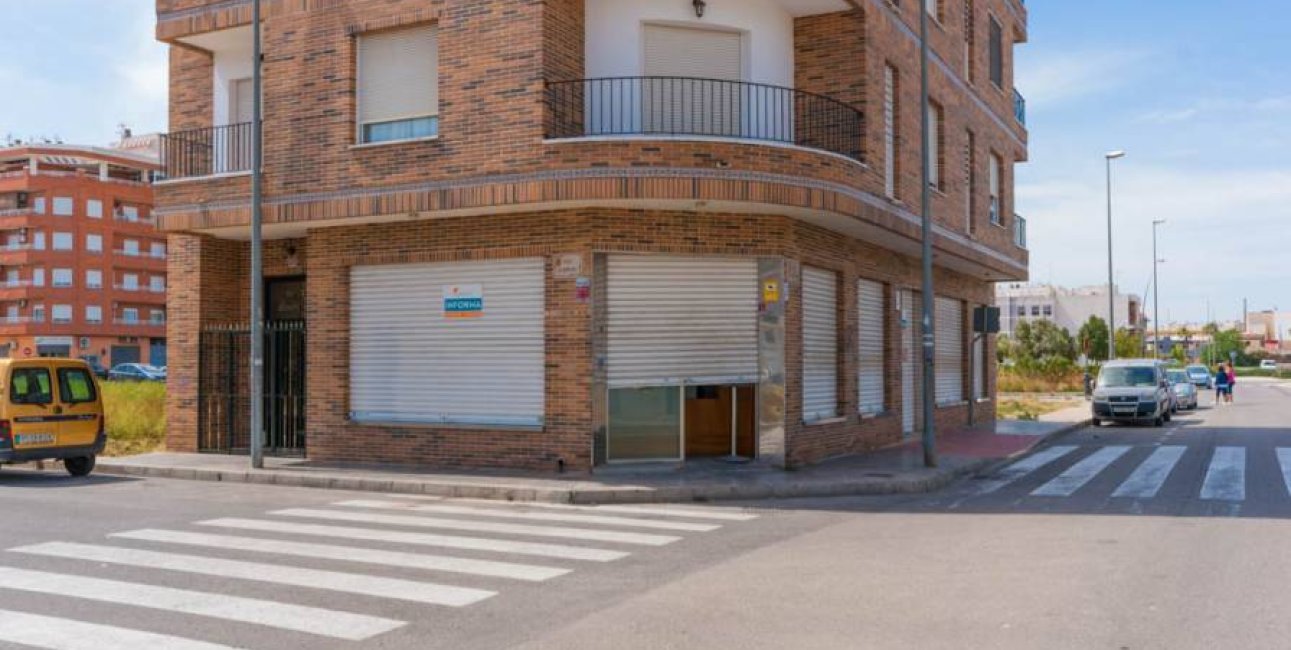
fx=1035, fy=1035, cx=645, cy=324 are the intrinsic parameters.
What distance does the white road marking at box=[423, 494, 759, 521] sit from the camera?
37.0 feet

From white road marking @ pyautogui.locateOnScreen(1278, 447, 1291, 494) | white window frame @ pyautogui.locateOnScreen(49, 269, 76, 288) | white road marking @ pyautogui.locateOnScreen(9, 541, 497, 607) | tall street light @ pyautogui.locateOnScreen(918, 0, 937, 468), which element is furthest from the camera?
white window frame @ pyautogui.locateOnScreen(49, 269, 76, 288)

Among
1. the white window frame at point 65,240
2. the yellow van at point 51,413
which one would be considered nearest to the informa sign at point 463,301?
the yellow van at point 51,413

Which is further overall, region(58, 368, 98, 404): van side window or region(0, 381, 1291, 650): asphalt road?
region(58, 368, 98, 404): van side window

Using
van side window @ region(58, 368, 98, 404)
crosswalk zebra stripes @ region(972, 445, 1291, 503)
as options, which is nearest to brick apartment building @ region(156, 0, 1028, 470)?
van side window @ region(58, 368, 98, 404)

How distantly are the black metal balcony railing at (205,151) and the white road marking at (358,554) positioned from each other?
9.26 metres

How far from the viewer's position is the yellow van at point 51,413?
1466 cm

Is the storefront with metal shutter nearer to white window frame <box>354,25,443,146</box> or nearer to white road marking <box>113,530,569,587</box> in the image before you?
white window frame <box>354,25,443,146</box>

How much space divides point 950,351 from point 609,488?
47.6ft

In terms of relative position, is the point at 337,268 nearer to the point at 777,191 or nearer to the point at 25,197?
the point at 777,191

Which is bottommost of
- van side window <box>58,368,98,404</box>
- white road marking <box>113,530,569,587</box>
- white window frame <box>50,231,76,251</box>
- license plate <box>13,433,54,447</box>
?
white road marking <box>113,530,569,587</box>

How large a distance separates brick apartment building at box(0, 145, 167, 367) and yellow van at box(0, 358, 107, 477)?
54303mm

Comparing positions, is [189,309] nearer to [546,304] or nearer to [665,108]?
[546,304]

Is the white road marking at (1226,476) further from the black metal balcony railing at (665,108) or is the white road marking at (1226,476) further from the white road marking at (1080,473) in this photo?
the black metal balcony railing at (665,108)

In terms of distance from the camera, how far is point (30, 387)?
15.0 m
